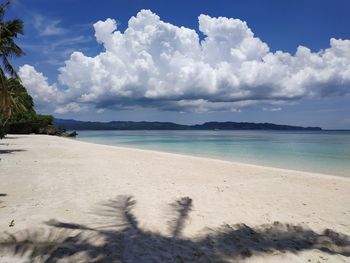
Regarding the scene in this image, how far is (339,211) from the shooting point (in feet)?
27.5

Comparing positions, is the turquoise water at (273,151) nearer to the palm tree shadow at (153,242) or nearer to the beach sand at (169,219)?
the beach sand at (169,219)

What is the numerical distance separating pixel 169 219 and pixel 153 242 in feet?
4.77

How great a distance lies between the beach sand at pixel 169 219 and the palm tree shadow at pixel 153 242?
0.05 feet

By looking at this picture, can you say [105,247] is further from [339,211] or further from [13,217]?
[339,211]

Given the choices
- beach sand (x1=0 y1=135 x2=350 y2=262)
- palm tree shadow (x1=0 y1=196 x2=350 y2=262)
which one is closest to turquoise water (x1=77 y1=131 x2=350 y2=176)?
beach sand (x1=0 y1=135 x2=350 y2=262)

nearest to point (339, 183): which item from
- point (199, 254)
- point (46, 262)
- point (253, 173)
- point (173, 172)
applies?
point (253, 173)

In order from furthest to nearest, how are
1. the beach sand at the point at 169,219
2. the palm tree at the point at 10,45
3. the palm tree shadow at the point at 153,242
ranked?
the palm tree at the point at 10,45 → the beach sand at the point at 169,219 → the palm tree shadow at the point at 153,242

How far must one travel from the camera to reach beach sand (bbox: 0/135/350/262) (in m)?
5.30

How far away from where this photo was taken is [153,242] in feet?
18.6

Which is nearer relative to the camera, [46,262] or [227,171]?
[46,262]

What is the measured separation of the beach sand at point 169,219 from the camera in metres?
5.30

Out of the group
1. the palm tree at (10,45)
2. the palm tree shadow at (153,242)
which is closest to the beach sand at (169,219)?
the palm tree shadow at (153,242)

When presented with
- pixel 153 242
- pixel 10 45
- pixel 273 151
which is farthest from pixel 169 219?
pixel 273 151

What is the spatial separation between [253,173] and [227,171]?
1123 mm
